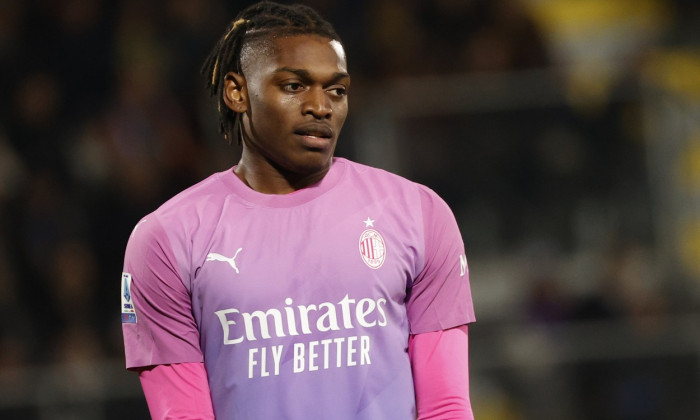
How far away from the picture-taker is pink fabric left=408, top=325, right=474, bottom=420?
2650mm

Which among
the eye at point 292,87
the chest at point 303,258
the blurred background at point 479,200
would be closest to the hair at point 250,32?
the eye at point 292,87

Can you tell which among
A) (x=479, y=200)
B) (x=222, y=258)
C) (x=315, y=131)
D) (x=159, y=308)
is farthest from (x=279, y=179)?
(x=479, y=200)

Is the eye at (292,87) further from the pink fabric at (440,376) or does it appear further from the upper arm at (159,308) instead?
the pink fabric at (440,376)

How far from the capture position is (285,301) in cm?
257

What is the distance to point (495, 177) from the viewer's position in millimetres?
6199

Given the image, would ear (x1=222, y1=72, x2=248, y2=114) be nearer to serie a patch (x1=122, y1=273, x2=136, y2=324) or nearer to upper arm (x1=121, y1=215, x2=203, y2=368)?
upper arm (x1=121, y1=215, x2=203, y2=368)

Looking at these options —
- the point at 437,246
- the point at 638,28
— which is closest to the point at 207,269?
the point at 437,246

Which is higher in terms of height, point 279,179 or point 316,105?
point 316,105

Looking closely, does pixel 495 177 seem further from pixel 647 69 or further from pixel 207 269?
pixel 207 269

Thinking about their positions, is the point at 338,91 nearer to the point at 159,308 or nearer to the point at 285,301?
the point at 285,301

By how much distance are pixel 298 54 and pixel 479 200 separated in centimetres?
365

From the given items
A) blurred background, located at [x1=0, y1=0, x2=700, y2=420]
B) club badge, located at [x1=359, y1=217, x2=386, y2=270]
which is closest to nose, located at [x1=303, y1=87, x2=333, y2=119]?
club badge, located at [x1=359, y1=217, x2=386, y2=270]

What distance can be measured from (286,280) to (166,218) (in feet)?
1.05

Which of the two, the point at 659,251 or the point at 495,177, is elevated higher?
the point at 495,177
